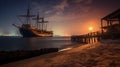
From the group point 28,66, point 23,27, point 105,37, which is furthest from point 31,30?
point 28,66

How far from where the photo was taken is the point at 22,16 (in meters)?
143

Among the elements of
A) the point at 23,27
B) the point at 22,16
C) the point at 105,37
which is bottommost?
the point at 105,37

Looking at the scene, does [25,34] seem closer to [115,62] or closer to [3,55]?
[3,55]

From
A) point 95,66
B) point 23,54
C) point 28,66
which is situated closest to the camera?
point 95,66

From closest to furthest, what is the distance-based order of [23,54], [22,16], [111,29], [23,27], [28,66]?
[28,66] → [23,54] → [111,29] → [23,27] → [22,16]

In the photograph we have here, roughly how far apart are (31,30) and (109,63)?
12802 centimetres

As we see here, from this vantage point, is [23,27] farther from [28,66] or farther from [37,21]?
[28,66]

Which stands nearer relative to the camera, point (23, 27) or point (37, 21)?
point (23, 27)

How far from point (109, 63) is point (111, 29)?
1830 cm

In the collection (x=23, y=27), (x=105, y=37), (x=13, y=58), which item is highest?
(x=23, y=27)

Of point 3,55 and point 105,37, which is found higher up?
point 105,37

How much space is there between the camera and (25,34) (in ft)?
452

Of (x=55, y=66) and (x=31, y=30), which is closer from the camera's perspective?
(x=55, y=66)

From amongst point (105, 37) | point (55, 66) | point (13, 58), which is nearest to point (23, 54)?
point (13, 58)
